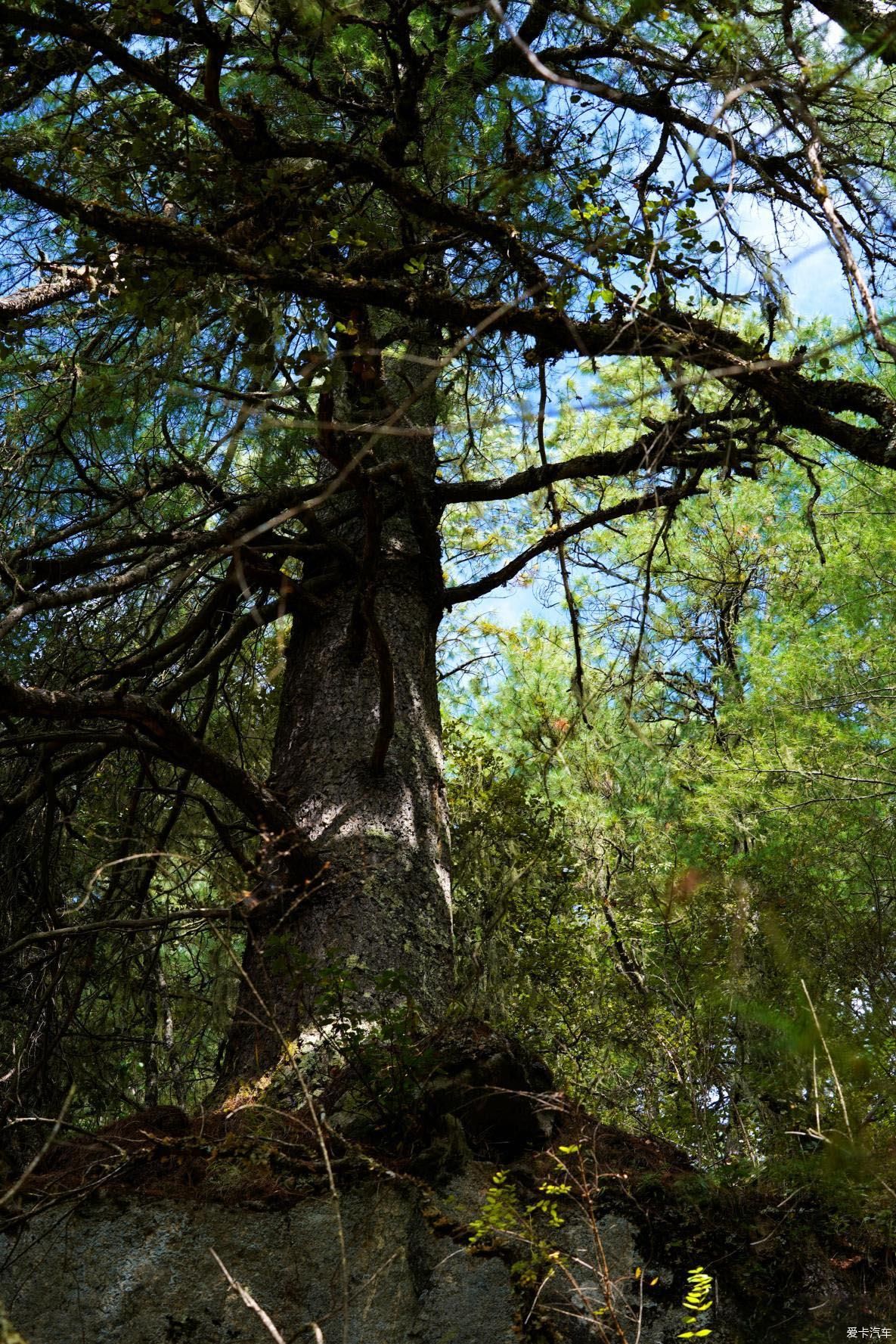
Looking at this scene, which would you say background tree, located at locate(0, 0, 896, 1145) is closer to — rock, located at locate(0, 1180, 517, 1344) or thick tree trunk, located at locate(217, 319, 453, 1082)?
thick tree trunk, located at locate(217, 319, 453, 1082)

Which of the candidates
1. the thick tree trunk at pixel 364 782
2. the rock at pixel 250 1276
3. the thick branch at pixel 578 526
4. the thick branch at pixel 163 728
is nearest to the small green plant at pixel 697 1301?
the rock at pixel 250 1276

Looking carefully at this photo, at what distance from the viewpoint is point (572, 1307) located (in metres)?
2.27

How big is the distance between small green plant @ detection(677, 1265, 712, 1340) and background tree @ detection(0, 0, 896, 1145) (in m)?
0.97

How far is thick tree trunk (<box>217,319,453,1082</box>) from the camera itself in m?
3.15

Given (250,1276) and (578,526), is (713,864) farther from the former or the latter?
(250,1276)

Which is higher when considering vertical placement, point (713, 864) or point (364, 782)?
point (713, 864)

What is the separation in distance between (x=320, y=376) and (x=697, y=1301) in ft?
9.21

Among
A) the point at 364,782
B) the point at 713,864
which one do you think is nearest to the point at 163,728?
the point at 364,782

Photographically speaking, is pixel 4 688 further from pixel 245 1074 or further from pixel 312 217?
pixel 312 217

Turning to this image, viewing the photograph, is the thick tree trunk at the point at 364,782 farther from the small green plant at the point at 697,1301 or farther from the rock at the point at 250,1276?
the small green plant at the point at 697,1301

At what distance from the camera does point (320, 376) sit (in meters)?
3.57

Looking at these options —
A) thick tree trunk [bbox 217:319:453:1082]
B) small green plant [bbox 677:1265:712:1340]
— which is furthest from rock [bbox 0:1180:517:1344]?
thick tree trunk [bbox 217:319:453:1082]

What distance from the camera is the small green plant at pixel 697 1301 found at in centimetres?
215

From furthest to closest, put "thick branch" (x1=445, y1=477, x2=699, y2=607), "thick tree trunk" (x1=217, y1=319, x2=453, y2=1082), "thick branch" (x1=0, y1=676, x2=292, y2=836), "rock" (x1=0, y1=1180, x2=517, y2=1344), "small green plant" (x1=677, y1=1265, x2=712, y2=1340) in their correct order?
"thick branch" (x1=445, y1=477, x2=699, y2=607), "thick tree trunk" (x1=217, y1=319, x2=453, y2=1082), "thick branch" (x1=0, y1=676, x2=292, y2=836), "rock" (x1=0, y1=1180, x2=517, y2=1344), "small green plant" (x1=677, y1=1265, x2=712, y2=1340)
